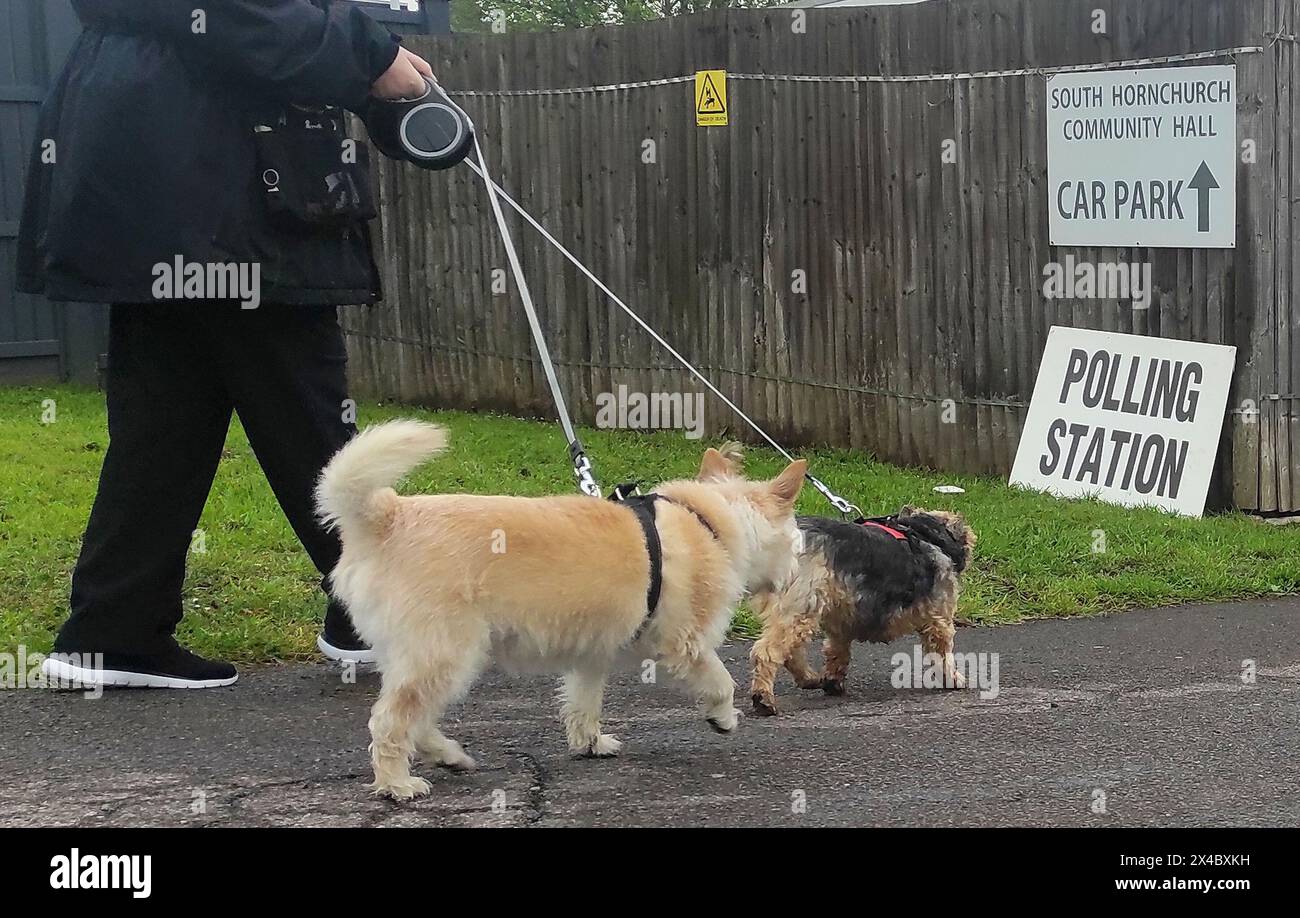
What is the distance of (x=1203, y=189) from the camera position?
8070mm

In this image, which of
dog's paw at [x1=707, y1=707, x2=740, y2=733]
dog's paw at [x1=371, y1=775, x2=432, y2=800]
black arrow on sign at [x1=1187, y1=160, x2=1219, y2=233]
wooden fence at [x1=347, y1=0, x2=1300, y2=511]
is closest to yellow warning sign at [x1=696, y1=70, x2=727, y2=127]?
wooden fence at [x1=347, y1=0, x2=1300, y2=511]

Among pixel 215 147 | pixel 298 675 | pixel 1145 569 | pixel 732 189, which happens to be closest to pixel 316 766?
pixel 298 675

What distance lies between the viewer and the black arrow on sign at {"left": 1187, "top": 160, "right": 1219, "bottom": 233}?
26.3ft

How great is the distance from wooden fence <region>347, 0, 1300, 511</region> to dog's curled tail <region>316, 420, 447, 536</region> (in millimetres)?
5552

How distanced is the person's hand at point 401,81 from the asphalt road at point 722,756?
6.43ft

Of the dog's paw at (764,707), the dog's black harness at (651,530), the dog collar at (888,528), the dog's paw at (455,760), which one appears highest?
the dog's black harness at (651,530)

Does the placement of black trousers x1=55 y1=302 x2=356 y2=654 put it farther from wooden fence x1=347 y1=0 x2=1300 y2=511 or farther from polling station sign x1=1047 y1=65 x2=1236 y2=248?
wooden fence x1=347 y1=0 x2=1300 y2=511

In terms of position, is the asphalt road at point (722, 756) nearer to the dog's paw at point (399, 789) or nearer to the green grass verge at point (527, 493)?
the dog's paw at point (399, 789)

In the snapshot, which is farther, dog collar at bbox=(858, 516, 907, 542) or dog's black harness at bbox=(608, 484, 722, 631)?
dog collar at bbox=(858, 516, 907, 542)

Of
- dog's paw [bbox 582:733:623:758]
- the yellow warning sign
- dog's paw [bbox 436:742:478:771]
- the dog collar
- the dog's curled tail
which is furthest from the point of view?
the yellow warning sign

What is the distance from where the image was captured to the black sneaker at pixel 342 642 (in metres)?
5.32

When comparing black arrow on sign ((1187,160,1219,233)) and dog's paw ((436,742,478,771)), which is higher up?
black arrow on sign ((1187,160,1219,233))

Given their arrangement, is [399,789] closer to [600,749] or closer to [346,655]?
[600,749]

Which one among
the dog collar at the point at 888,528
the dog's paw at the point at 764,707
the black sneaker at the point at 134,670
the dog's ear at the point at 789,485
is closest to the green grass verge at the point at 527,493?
the black sneaker at the point at 134,670
